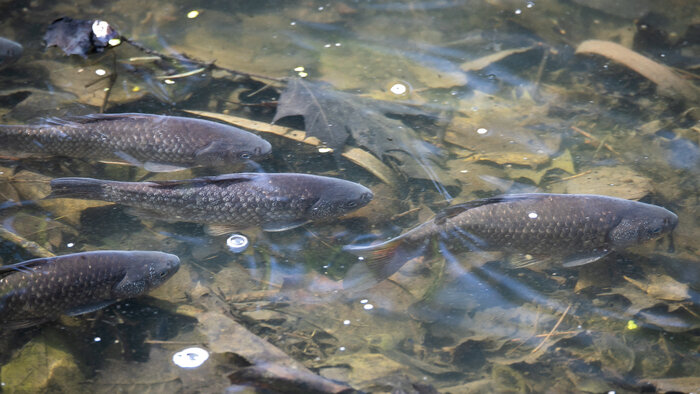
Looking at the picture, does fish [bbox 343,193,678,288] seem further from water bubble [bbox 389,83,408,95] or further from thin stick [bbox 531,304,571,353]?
water bubble [bbox 389,83,408,95]

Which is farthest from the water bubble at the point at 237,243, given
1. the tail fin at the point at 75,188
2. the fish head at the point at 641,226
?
the fish head at the point at 641,226

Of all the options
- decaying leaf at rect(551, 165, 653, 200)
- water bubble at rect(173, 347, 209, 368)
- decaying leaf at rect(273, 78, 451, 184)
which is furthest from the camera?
decaying leaf at rect(273, 78, 451, 184)

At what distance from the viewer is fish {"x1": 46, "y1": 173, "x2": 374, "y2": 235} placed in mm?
4129

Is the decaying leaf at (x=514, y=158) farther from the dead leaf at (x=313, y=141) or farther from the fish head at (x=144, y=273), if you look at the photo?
the fish head at (x=144, y=273)

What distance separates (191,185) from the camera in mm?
4191

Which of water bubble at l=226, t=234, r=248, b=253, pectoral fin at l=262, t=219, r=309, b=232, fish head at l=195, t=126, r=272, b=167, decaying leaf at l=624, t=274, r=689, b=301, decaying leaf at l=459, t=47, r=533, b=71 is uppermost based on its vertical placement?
decaying leaf at l=459, t=47, r=533, b=71

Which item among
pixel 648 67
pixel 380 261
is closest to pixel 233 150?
pixel 380 261

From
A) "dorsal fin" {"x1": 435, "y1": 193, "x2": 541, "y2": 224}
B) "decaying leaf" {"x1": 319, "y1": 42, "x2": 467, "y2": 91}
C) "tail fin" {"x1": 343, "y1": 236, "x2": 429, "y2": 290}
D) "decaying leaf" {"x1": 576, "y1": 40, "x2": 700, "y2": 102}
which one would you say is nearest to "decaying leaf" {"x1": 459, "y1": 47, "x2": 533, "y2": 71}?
"decaying leaf" {"x1": 319, "y1": 42, "x2": 467, "y2": 91}

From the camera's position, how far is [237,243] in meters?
4.17

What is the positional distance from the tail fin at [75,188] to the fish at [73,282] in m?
0.67

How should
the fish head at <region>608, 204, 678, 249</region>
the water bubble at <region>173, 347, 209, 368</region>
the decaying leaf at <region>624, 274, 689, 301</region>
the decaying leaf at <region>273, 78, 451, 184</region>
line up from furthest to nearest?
the decaying leaf at <region>273, 78, 451, 184</region> < the fish head at <region>608, 204, 678, 249</region> < the decaying leaf at <region>624, 274, 689, 301</region> < the water bubble at <region>173, 347, 209, 368</region>

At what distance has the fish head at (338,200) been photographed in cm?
430

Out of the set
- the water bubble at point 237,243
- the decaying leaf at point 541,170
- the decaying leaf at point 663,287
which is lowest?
the water bubble at point 237,243

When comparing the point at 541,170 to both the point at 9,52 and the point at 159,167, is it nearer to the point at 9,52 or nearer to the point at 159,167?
the point at 159,167
